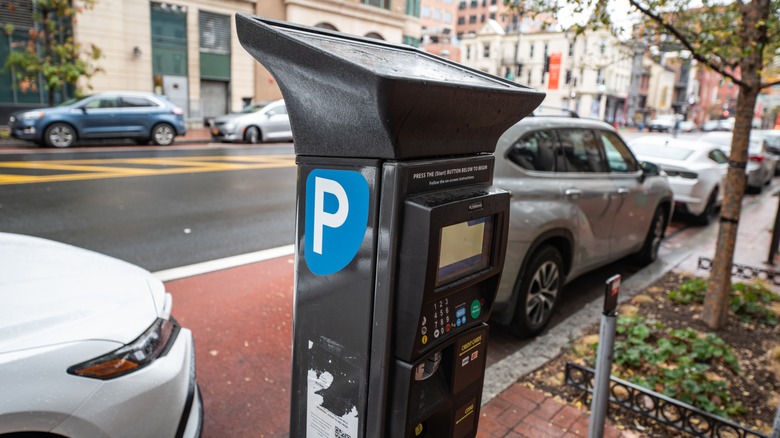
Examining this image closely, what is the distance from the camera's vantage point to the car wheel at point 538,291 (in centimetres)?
438

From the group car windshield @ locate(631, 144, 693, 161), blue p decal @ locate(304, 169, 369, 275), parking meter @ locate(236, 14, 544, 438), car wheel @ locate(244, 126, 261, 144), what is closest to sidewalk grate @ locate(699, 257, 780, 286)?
car windshield @ locate(631, 144, 693, 161)

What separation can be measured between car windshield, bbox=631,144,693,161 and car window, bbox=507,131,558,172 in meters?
6.08

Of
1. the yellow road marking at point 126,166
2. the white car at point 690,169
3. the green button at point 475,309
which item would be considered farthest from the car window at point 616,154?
the yellow road marking at point 126,166

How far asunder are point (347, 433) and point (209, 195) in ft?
27.0

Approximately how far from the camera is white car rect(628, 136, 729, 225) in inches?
369

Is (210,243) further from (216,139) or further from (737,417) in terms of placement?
(216,139)

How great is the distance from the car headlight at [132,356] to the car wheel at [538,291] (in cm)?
268

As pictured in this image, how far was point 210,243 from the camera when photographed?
6820 mm

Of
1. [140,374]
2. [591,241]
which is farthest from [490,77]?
[591,241]

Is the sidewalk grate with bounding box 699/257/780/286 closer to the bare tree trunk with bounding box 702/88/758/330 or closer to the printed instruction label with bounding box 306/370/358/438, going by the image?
the bare tree trunk with bounding box 702/88/758/330

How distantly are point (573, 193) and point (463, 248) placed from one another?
319cm

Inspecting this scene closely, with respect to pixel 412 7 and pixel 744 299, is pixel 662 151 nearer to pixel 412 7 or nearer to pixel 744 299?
pixel 744 299

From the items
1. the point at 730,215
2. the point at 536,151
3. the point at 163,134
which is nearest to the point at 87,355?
the point at 536,151

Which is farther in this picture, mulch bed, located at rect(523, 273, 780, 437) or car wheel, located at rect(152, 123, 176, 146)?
car wheel, located at rect(152, 123, 176, 146)
